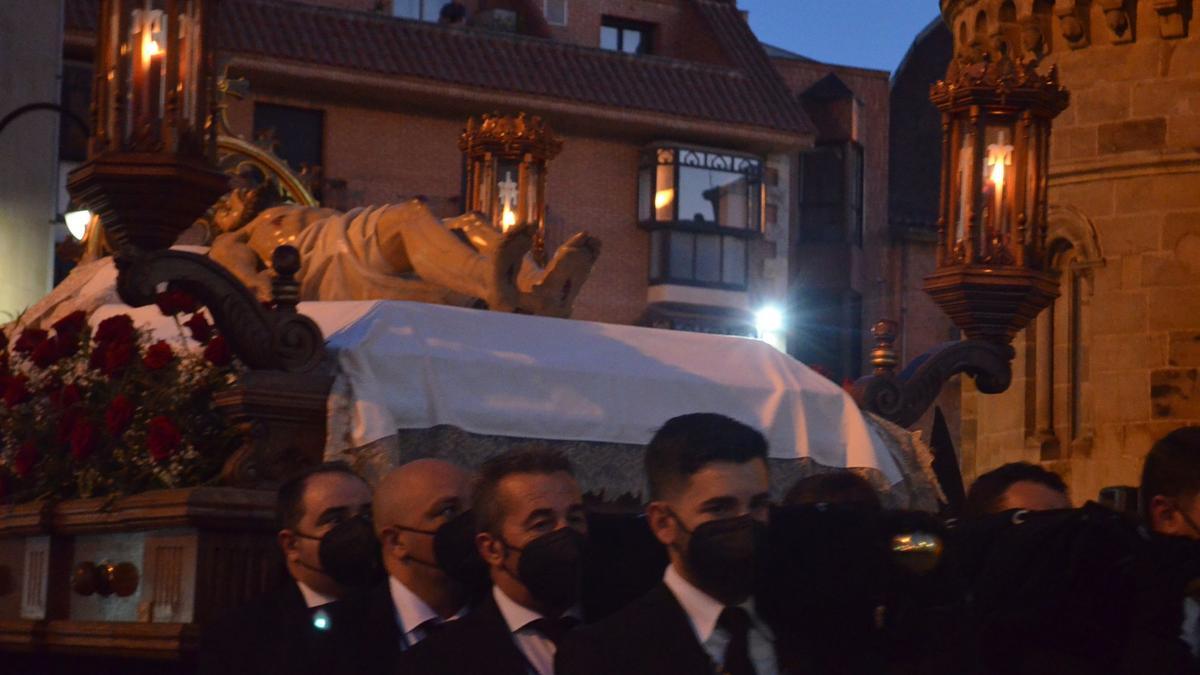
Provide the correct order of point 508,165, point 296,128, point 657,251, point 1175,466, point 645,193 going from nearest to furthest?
1. point 1175,466
2. point 508,165
3. point 296,128
4. point 645,193
5. point 657,251

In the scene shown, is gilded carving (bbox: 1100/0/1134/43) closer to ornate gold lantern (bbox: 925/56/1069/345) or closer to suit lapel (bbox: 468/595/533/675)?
ornate gold lantern (bbox: 925/56/1069/345)

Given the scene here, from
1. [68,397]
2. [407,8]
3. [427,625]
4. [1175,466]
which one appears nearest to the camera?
[1175,466]

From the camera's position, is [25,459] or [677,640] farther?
[25,459]

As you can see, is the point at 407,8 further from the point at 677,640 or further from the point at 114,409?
the point at 677,640

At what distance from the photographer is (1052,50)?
15438 millimetres

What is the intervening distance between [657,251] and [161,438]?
27216 mm

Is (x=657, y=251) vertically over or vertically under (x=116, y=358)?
over

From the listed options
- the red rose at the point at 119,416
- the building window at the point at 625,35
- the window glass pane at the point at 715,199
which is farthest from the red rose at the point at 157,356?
the building window at the point at 625,35

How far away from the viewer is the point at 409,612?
4719 mm

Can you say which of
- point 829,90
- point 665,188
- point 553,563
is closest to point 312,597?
point 553,563

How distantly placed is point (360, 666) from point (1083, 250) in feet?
36.1

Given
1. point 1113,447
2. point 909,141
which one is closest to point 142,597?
point 1113,447

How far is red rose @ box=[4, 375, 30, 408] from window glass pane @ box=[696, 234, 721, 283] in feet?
87.5

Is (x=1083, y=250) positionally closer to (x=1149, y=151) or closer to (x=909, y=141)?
(x=1149, y=151)
